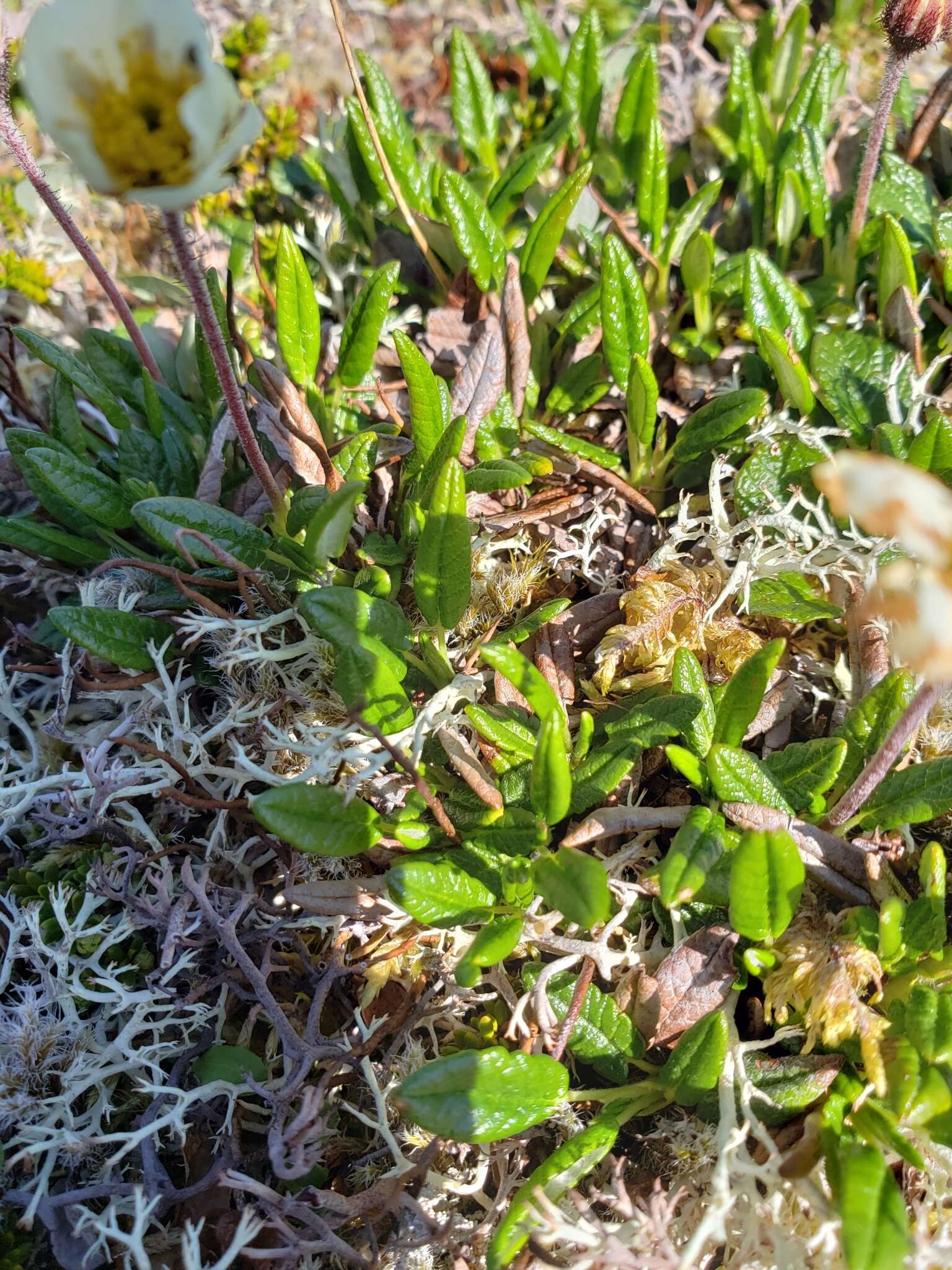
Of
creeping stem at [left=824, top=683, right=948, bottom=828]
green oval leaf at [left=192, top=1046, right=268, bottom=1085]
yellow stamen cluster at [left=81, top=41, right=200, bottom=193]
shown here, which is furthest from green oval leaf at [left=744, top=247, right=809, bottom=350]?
green oval leaf at [left=192, top=1046, right=268, bottom=1085]

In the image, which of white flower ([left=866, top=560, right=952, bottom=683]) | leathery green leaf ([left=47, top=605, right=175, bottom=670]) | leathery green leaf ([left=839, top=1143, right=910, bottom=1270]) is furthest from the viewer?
leathery green leaf ([left=47, top=605, right=175, bottom=670])

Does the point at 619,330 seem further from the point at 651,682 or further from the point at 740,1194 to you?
the point at 740,1194

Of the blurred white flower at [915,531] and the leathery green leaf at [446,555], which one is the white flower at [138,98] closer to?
the leathery green leaf at [446,555]

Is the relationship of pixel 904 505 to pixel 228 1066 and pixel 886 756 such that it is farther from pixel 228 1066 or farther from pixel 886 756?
pixel 228 1066

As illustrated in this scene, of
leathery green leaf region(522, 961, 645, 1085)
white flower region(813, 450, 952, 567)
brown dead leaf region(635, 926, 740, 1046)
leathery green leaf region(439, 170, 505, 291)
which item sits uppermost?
leathery green leaf region(439, 170, 505, 291)

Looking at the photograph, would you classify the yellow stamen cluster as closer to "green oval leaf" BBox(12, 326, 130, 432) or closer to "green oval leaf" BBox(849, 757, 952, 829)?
"green oval leaf" BBox(12, 326, 130, 432)
